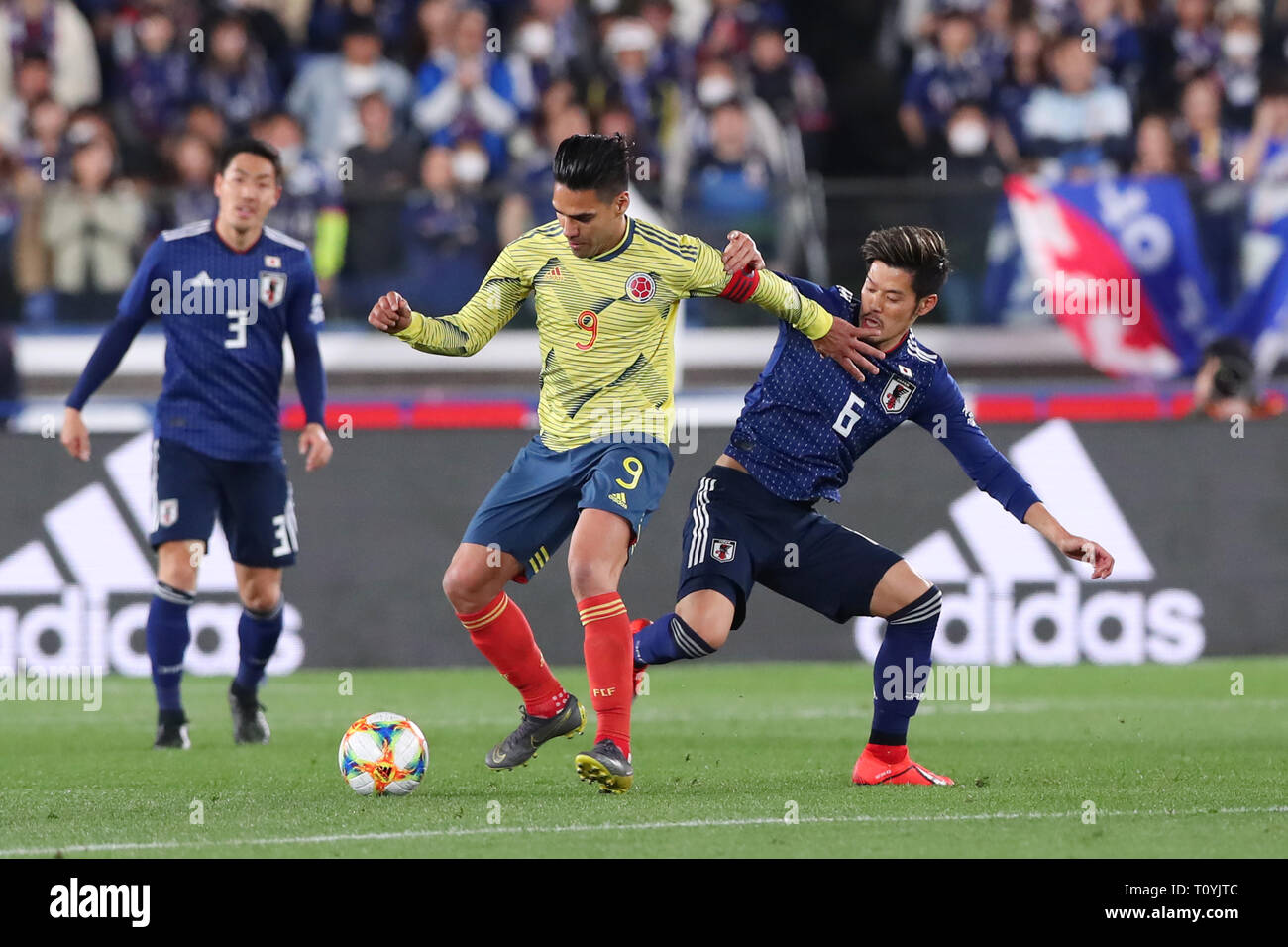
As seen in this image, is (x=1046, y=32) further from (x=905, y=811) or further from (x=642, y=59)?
(x=905, y=811)

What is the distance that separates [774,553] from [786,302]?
948 mm

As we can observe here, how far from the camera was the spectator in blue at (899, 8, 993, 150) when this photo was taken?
52.4ft

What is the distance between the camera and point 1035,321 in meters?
12.9

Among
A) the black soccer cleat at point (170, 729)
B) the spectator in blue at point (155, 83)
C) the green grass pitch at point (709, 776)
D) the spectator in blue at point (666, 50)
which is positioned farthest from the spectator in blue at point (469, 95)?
the black soccer cleat at point (170, 729)

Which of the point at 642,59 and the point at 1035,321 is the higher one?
the point at 642,59

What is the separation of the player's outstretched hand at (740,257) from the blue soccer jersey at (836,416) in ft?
1.05

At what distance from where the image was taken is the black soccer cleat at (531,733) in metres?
7.60

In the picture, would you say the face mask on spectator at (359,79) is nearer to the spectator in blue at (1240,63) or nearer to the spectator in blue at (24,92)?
the spectator in blue at (24,92)

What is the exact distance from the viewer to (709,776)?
7.70 meters

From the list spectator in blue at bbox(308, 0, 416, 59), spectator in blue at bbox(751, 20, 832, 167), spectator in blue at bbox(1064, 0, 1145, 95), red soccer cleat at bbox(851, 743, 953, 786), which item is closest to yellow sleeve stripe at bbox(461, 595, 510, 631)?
red soccer cleat at bbox(851, 743, 953, 786)

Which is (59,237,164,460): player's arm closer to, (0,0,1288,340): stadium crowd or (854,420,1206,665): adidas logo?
(0,0,1288,340): stadium crowd

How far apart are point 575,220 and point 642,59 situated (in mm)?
9368

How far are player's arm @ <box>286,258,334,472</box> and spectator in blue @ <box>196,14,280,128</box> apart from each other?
719cm

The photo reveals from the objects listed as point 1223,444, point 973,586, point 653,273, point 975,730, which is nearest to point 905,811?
point 653,273
